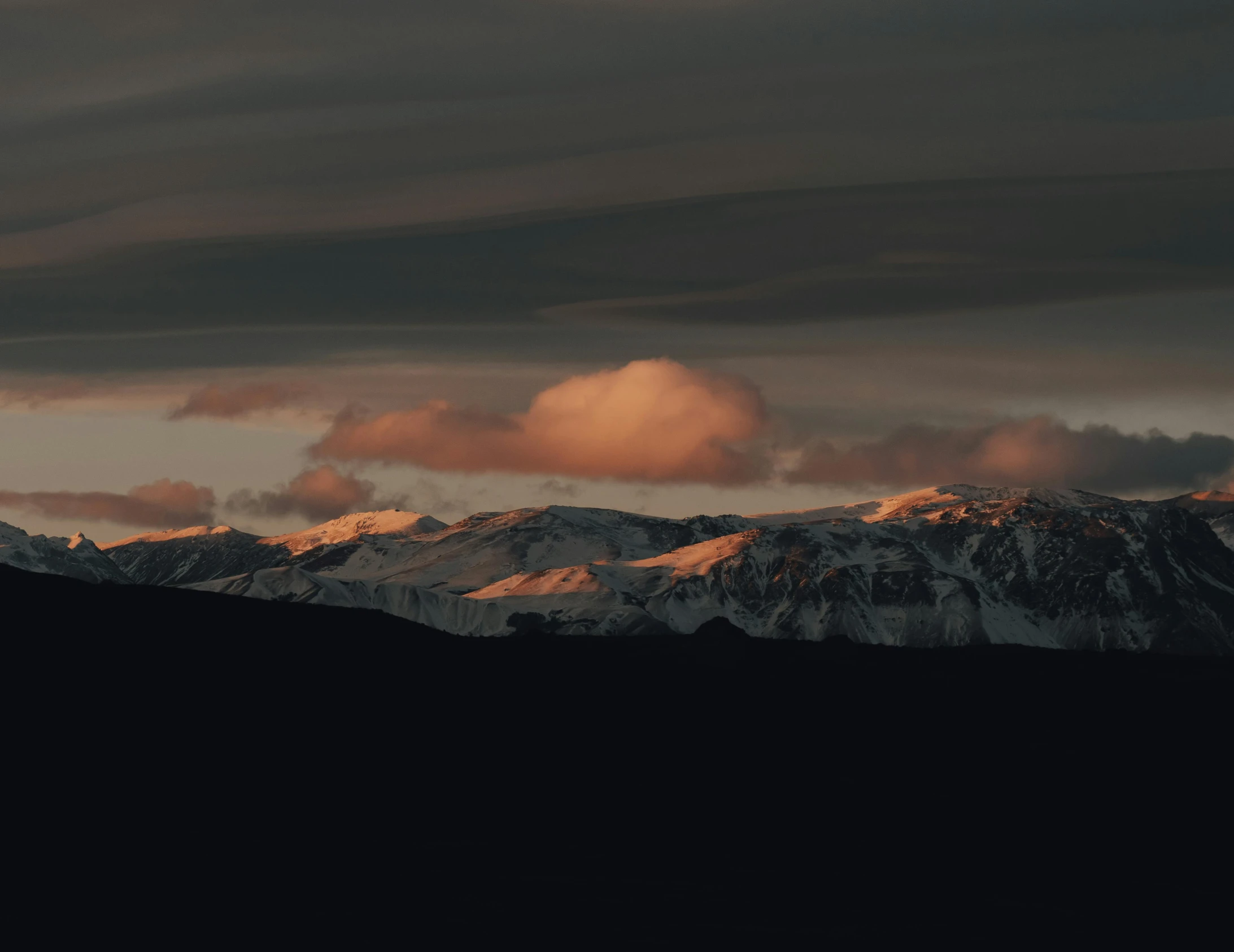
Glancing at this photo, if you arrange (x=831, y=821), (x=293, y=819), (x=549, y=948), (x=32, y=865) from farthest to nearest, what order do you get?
1. (x=831, y=821)
2. (x=293, y=819)
3. (x=32, y=865)
4. (x=549, y=948)

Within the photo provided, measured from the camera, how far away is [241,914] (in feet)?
418

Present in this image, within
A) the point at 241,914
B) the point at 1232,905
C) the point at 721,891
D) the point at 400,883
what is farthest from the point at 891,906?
the point at 241,914

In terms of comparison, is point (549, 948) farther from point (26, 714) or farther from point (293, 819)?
point (26, 714)

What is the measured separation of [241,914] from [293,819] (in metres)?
47.7

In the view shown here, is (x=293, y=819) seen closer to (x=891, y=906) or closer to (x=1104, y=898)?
(x=891, y=906)

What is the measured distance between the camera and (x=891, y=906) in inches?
5743

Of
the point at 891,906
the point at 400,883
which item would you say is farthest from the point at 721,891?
the point at 400,883

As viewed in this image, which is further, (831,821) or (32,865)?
(831,821)

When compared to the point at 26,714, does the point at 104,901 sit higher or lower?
lower

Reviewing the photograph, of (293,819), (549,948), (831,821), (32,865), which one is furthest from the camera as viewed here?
(831,821)

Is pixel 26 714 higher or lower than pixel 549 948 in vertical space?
higher

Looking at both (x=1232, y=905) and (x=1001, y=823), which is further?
(x=1001, y=823)

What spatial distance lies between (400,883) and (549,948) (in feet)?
83.1

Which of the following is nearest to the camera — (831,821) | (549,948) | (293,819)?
(549,948)
